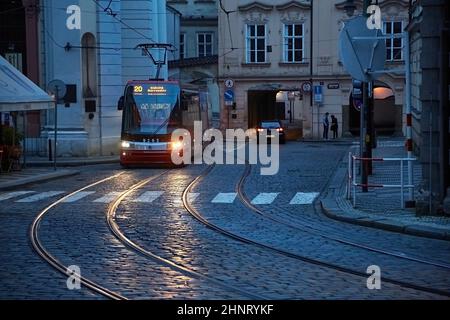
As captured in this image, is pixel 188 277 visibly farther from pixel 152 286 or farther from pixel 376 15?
pixel 376 15

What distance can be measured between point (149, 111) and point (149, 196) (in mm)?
9439

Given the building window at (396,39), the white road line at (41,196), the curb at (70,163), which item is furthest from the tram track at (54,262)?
the building window at (396,39)

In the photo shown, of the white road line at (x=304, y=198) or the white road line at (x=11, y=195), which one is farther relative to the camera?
the white road line at (x=11, y=195)

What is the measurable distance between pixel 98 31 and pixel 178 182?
13.4 meters

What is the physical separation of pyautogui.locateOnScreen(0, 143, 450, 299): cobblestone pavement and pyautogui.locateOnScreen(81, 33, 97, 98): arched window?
1392cm

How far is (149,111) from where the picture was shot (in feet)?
89.2

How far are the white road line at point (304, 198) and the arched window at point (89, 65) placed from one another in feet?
54.3

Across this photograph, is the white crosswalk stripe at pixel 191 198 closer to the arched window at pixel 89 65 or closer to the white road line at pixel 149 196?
the white road line at pixel 149 196

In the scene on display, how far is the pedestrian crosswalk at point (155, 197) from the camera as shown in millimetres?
17078

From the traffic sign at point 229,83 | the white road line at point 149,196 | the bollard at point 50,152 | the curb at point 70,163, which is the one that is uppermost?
the traffic sign at point 229,83

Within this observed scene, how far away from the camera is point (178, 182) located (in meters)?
21.8

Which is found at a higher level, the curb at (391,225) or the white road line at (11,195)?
the curb at (391,225)

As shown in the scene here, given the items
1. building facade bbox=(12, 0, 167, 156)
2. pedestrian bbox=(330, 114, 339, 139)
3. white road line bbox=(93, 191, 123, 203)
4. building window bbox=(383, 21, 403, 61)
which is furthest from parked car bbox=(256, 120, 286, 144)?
A: white road line bbox=(93, 191, 123, 203)

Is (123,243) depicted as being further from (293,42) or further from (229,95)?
(293,42)
